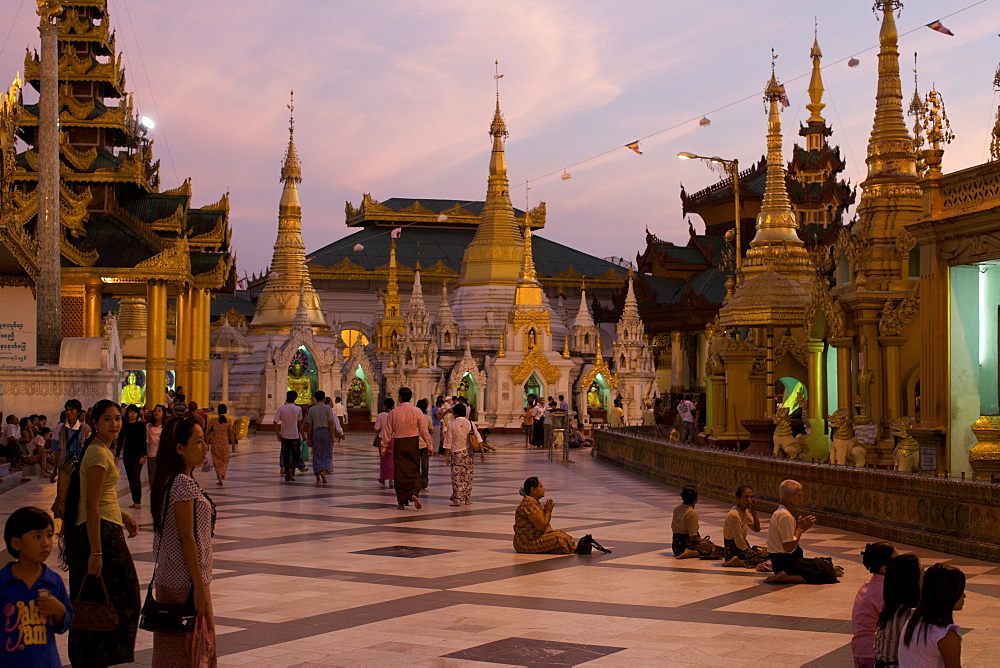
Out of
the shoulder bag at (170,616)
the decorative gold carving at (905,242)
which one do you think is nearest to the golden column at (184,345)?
the decorative gold carving at (905,242)

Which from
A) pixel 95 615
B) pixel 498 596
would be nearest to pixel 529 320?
pixel 498 596

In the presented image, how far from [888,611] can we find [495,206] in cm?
4803

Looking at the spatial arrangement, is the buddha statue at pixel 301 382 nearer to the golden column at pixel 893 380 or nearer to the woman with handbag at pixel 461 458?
the woman with handbag at pixel 461 458

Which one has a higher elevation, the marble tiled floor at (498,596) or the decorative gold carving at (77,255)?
the decorative gold carving at (77,255)

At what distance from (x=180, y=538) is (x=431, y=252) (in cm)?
6298

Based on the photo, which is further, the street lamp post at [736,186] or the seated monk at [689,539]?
the street lamp post at [736,186]

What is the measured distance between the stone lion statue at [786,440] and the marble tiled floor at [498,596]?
317 centimetres

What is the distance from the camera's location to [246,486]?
59.7ft

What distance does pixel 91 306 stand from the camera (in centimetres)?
3328

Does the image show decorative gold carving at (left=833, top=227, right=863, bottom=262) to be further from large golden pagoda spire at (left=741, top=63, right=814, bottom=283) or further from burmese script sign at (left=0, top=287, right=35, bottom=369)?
burmese script sign at (left=0, top=287, right=35, bottom=369)

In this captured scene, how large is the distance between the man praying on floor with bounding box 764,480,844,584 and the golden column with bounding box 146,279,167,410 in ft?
79.2

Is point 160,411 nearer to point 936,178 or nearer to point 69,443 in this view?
point 69,443

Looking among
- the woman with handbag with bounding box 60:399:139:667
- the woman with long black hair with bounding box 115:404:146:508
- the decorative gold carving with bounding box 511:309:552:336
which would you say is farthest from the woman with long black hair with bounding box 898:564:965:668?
the decorative gold carving with bounding box 511:309:552:336

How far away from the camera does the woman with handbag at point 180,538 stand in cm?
544
